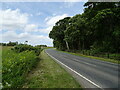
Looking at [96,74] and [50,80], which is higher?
[50,80]

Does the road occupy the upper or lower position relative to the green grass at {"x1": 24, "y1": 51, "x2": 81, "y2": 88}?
lower

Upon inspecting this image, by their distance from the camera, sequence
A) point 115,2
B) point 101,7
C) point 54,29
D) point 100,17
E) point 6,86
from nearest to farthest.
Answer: point 6,86 → point 100,17 → point 115,2 → point 101,7 → point 54,29

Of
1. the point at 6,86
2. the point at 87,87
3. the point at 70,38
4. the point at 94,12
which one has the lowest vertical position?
the point at 87,87

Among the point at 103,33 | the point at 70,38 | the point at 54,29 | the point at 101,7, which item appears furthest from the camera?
the point at 54,29

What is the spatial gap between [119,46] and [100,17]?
889 cm

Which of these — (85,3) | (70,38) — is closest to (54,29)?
(70,38)

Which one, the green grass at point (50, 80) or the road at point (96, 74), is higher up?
the green grass at point (50, 80)

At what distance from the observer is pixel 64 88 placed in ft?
14.4

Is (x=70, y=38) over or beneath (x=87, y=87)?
over

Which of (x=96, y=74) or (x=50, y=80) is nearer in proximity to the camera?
(x=50, y=80)

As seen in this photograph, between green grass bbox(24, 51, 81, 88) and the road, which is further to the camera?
the road

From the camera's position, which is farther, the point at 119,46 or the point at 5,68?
the point at 119,46

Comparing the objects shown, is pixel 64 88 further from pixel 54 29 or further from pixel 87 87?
pixel 54 29

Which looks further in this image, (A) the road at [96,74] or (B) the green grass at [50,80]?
(A) the road at [96,74]
